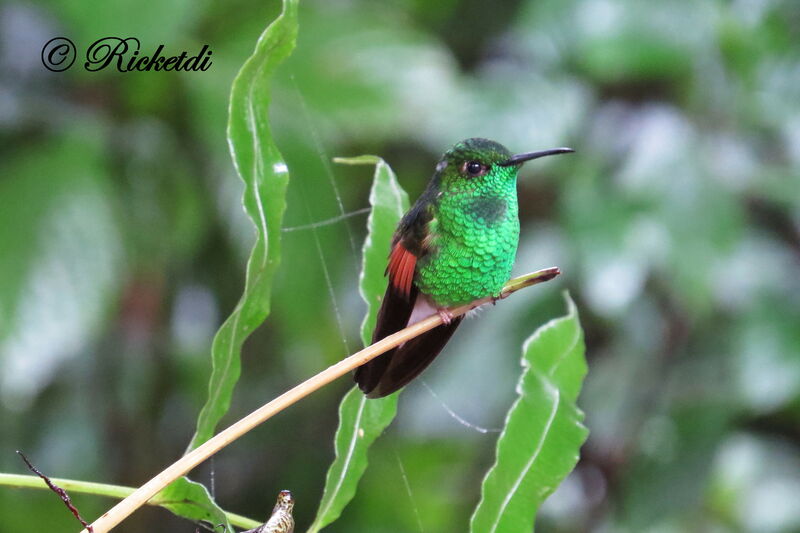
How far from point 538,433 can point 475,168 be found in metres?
0.27

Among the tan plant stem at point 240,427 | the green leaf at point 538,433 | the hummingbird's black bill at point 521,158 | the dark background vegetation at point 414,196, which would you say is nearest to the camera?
the tan plant stem at point 240,427

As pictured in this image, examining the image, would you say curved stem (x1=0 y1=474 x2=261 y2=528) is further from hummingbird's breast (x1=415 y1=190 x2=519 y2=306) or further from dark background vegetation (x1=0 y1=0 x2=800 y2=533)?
dark background vegetation (x1=0 y1=0 x2=800 y2=533)

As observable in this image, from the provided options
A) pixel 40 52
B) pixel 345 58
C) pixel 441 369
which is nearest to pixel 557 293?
pixel 441 369

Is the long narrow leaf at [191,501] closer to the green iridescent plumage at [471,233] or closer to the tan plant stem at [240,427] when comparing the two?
the tan plant stem at [240,427]

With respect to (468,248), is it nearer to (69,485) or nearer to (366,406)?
(366,406)

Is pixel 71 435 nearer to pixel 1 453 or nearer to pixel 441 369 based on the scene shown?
pixel 1 453

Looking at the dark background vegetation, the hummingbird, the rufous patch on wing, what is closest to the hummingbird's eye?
the hummingbird

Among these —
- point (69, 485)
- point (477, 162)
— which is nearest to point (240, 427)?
point (69, 485)

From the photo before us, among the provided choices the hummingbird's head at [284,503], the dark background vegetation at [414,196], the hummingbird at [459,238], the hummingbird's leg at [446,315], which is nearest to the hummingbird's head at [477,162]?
the hummingbird at [459,238]

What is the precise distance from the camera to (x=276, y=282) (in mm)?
2184

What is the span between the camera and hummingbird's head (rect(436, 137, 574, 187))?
0.97 metres

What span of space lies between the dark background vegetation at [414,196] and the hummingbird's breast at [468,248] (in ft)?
3.26

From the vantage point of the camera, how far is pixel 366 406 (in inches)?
41.9

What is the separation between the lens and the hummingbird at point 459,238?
0.97 metres
